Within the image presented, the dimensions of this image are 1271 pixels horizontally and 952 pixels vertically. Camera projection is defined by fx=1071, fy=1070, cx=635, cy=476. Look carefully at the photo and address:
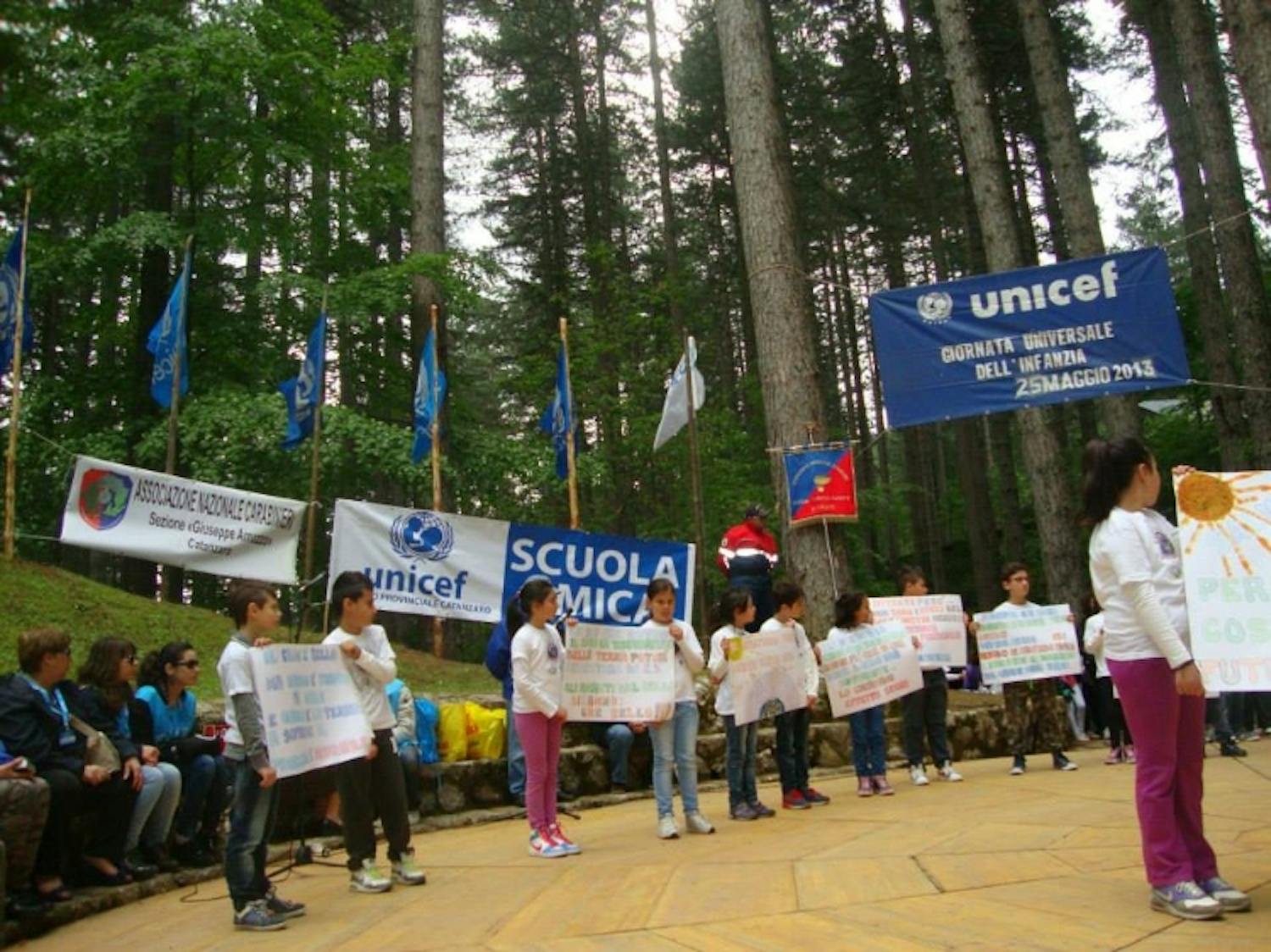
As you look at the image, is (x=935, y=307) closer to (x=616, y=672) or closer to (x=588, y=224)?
(x=616, y=672)

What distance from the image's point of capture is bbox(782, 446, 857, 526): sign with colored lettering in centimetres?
1003

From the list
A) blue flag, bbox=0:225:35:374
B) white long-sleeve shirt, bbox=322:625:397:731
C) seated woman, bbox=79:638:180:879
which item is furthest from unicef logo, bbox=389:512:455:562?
blue flag, bbox=0:225:35:374

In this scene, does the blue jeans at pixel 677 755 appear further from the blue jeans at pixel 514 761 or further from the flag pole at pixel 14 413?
the flag pole at pixel 14 413

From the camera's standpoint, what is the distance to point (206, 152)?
1691cm

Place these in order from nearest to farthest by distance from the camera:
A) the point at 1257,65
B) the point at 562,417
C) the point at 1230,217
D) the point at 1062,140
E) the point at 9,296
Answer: the point at 1257,65
the point at 9,296
the point at 562,417
the point at 1062,140
the point at 1230,217

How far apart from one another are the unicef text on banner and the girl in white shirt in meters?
3.26

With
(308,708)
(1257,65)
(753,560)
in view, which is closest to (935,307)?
(753,560)

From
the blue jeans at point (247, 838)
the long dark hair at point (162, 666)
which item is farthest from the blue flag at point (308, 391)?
the blue jeans at point (247, 838)

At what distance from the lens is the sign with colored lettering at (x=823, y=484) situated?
10031 millimetres

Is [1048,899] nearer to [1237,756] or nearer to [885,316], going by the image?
[1237,756]

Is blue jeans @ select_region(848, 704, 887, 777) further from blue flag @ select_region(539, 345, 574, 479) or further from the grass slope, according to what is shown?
blue flag @ select_region(539, 345, 574, 479)

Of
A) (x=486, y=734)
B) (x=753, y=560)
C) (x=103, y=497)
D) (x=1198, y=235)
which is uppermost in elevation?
(x=1198, y=235)

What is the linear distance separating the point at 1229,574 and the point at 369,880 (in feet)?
14.0

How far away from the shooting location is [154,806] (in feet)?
20.0
